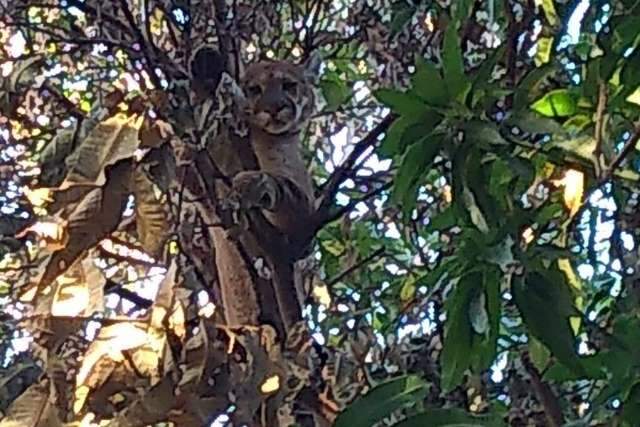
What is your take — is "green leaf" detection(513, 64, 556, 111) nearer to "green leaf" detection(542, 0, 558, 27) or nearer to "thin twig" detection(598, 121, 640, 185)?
"thin twig" detection(598, 121, 640, 185)

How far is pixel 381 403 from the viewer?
0.96 m

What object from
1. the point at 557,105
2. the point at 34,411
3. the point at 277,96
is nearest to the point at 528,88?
the point at 557,105

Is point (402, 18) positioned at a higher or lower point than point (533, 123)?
higher

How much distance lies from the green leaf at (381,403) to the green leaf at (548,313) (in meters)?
0.11

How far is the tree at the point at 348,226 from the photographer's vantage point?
938mm

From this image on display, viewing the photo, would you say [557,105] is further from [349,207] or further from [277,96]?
[277,96]

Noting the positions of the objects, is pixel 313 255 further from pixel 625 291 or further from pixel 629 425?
pixel 629 425

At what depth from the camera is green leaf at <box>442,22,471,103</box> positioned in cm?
94

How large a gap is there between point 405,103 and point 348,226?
0.96 meters

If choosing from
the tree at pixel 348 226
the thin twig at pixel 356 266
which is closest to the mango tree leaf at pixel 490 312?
the tree at pixel 348 226

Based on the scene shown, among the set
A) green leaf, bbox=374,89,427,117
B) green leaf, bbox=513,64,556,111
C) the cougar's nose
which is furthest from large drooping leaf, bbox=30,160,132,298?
the cougar's nose

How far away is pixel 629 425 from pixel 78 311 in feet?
1.39

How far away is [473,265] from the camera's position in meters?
0.93

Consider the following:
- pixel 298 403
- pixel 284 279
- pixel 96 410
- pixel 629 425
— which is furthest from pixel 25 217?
pixel 629 425
